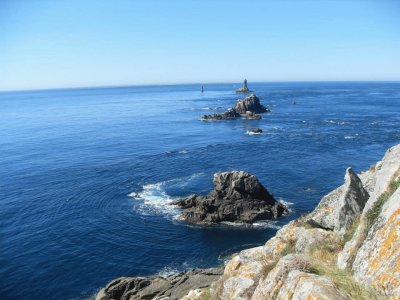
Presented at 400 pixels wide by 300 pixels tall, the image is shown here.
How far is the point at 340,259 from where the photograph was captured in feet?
47.4

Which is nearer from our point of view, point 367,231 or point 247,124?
point 367,231

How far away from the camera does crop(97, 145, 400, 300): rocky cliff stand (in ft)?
36.5

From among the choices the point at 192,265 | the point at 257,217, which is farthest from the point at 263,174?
the point at 192,265

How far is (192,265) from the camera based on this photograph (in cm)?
3972

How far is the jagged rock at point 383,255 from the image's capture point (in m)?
10.8

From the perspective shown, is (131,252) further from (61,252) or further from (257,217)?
(257,217)

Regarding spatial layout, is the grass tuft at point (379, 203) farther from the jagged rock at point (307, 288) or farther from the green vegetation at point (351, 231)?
the jagged rock at point (307, 288)

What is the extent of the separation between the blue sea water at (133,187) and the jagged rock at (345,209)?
840 inches

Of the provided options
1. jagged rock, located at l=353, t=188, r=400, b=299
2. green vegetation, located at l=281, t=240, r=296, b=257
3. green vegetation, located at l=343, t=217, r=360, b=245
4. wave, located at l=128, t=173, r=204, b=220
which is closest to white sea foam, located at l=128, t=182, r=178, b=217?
wave, located at l=128, t=173, r=204, b=220

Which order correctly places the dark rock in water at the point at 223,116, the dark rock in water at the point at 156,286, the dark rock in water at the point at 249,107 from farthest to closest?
the dark rock in water at the point at 249,107
the dark rock in water at the point at 223,116
the dark rock in water at the point at 156,286

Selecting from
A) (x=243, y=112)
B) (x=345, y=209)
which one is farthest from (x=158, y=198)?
(x=243, y=112)

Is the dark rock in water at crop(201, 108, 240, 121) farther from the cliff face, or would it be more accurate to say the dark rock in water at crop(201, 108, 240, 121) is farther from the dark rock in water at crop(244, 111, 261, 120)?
the cliff face

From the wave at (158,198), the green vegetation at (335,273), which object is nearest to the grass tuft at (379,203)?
the green vegetation at (335,273)

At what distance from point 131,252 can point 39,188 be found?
98.5ft
